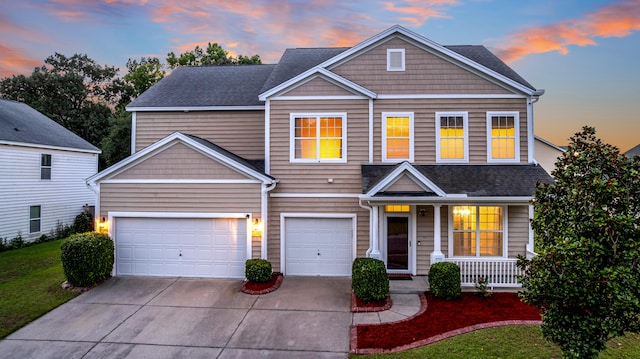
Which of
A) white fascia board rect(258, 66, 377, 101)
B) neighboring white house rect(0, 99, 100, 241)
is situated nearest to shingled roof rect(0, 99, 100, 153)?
neighboring white house rect(0, 99, 100, 241)

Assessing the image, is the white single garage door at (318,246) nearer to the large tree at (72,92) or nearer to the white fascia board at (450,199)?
the white fascia board at (450,199)

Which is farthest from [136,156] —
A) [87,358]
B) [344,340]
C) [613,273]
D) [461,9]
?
[461,9]

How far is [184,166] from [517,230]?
11.4 metres

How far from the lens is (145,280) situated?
10.9m

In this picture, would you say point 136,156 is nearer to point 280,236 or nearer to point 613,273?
point 280,236

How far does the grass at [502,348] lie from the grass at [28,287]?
8.31 m

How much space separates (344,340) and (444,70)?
9542mm

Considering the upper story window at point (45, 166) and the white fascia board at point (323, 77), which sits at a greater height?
the white fascia board at point (323, 77)

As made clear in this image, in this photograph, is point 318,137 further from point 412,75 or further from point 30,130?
point 30,130

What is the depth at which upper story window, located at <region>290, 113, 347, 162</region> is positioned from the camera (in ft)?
38.6

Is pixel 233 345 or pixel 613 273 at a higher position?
pixel 613 273

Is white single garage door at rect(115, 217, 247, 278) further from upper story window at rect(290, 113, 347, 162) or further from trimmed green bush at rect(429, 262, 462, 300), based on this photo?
trimmed green bush at rect(429, 262, 462, 300)

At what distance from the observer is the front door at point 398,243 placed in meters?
11.4

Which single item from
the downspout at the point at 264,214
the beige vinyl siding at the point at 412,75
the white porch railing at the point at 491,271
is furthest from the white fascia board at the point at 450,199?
the beige vinyl siding at the point at 412,75
